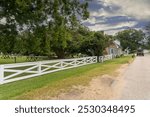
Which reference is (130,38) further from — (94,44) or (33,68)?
(33,68)

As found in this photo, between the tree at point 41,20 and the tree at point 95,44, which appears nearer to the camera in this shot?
the tree at point 41,20

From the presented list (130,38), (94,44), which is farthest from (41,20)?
(130,38)

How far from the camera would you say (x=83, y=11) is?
2302 centimetres

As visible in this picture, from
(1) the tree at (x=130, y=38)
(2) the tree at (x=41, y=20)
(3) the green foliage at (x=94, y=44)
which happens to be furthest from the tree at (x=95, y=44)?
(1) the tree at (x=130, y=38)

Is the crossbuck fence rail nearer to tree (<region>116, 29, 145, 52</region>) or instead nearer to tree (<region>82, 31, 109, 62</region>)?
tree (<region>82, 31, 109, 62</region>)

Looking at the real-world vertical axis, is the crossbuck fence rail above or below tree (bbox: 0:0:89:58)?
below

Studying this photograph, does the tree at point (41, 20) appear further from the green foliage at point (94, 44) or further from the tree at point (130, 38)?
the tree at point (130, 38)

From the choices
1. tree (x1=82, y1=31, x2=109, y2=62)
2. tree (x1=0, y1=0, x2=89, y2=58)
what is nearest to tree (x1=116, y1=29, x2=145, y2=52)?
tree (x1=82, y1=31, x2=109, y2=62)

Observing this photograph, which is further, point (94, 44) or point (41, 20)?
point (94, 44)

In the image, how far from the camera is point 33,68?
18.2m

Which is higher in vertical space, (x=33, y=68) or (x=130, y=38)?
(x=130, y=38)

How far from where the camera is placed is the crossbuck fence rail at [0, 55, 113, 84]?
573 inches

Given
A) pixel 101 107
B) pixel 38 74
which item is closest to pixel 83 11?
pixel 38 74

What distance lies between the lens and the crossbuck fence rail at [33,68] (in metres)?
14.6
